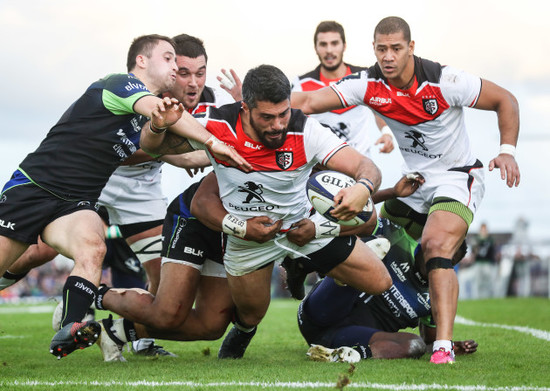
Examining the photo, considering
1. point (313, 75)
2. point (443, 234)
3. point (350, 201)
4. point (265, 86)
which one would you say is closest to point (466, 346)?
point (443, 234)

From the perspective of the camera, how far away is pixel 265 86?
567 centimetres

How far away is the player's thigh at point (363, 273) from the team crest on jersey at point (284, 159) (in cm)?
98

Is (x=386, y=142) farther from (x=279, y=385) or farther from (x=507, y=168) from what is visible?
(x=279, y=385)

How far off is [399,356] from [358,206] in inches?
64.6

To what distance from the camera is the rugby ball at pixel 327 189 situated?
18.2ft

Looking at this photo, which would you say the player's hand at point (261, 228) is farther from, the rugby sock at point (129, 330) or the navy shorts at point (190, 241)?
the rugby sock at point (129, 330)

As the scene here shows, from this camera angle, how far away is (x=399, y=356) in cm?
632

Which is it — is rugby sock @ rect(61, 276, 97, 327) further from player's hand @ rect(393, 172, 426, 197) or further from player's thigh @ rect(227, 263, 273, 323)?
player's hand @ rect(393, 172, 426, 197)

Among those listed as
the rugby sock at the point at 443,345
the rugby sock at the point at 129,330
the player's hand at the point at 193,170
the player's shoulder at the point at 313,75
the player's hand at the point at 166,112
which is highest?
the player's shoulder at the point at 313,75

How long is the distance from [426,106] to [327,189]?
2.22 m

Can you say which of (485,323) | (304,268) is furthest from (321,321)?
(485,323)

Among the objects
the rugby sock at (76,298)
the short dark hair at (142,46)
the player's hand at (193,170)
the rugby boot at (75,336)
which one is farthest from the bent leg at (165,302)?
the short dark hair at (142,46)

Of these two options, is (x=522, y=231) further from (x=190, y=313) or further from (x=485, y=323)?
(x=190, y=313)

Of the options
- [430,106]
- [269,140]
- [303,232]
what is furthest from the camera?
[430,106]
